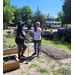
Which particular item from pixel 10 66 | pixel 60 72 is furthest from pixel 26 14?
pixel 60 72

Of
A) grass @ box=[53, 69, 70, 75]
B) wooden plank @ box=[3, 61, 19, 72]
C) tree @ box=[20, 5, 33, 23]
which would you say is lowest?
grass @ box=[53, 69, 70, 75]

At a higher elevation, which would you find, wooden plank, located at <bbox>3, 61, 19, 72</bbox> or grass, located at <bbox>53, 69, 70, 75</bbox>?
wooden plank, located at <bbox>3, 61, 19, 72</bbox>

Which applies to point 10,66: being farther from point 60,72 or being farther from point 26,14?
point 26,14

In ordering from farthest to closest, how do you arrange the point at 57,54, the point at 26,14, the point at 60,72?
the point at 26,14
the point at 57,54
the point at 60,72

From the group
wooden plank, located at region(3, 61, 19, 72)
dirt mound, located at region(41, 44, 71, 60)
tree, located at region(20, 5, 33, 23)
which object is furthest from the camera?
tree, located at region(20, 5, 33, 23)

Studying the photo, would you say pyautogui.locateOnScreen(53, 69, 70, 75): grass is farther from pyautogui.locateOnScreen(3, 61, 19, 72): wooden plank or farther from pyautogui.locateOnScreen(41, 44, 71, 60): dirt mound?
pyautogui.locateOnScreen(3, 61, 19, 72): wooden plank

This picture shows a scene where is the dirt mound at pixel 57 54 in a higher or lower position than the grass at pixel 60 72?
higher

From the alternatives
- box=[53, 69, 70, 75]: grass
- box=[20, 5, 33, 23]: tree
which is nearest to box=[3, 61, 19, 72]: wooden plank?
box=[53, 69, 70, 75]: grass

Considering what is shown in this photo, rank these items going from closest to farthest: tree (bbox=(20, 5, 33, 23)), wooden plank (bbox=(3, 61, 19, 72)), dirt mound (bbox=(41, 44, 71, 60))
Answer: wooden plank (bbox=(3, 61, 19, 72))
dirt mound (bbox=(41, 44, 71, 60))
tree (bbox=(20, 5, 33, 23))

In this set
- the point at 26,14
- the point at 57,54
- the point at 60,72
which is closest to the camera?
the point at 60,72

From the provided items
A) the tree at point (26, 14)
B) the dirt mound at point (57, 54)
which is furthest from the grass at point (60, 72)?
the tree at point (26, 14)

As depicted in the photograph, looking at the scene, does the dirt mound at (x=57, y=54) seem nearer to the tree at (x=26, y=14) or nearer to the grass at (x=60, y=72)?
the grass at (x=60, y=72)

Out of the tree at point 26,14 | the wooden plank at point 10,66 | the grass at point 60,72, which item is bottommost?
the grass at point 60,72

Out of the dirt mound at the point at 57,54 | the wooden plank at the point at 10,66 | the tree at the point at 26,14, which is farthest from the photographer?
the tree at the point at 26,14
